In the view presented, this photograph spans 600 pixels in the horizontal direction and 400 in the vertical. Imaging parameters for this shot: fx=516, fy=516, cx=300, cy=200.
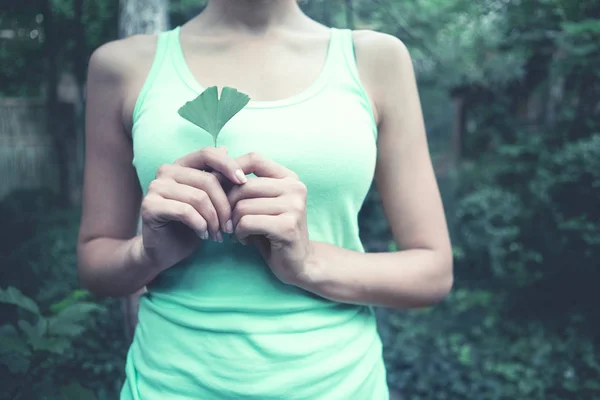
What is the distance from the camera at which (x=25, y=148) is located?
3.30 m

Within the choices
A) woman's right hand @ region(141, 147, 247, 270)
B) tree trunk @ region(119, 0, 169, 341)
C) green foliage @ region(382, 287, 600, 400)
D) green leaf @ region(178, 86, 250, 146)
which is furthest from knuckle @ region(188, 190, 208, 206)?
green foliage @ region(382, 287, 600, 400)

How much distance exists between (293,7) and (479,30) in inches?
154

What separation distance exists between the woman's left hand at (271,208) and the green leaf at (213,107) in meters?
0.09

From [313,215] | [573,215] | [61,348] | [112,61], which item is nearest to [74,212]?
[61,348]

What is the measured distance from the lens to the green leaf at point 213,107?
88 cm

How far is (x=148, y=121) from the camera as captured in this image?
1004mm

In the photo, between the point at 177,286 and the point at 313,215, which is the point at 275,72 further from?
the point at 177,286

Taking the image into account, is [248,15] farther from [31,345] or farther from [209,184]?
[31,345]

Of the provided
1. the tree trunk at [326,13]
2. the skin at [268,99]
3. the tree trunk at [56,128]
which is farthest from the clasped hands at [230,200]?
the tree trunk at [56,128]

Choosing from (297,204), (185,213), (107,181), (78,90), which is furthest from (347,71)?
(78,90)

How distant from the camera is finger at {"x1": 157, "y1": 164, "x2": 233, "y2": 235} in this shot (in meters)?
0.84

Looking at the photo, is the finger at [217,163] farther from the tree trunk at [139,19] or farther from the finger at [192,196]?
the tree trunk at [139,19]

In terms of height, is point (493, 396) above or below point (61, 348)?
below

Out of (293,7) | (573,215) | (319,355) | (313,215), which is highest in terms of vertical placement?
(293,7)
